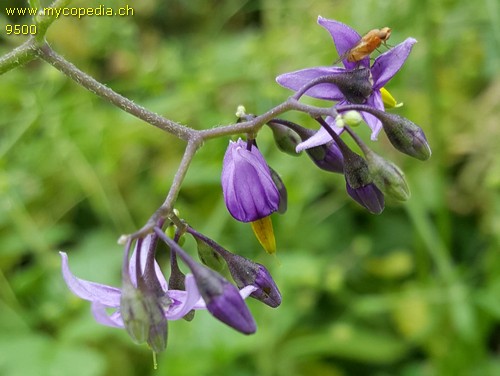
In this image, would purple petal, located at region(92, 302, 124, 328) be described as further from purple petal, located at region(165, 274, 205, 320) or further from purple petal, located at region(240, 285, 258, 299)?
purple petal, located at region(240, 285, 258, 299)

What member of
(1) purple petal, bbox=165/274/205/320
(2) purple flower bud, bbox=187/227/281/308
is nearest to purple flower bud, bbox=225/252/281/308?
(2) purple flower bud, bbox=187/227/281/308

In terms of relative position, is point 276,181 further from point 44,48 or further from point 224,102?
point 224,102

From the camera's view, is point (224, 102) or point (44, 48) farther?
point (224, 102)

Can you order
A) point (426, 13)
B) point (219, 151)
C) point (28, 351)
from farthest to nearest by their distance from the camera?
point (219, 151), point (426, 13), point (28, 351)

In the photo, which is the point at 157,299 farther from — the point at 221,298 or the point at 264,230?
the point at 264,230

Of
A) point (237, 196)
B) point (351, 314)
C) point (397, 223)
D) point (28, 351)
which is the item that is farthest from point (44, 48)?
point (397, 223)

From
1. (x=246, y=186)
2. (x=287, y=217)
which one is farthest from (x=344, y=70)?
(x=287, y=217)

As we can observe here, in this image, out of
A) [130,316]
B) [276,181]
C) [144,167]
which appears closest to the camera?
[130,316]

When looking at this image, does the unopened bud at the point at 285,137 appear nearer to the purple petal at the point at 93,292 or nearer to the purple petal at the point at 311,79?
the purple petal at the point at 311,79
